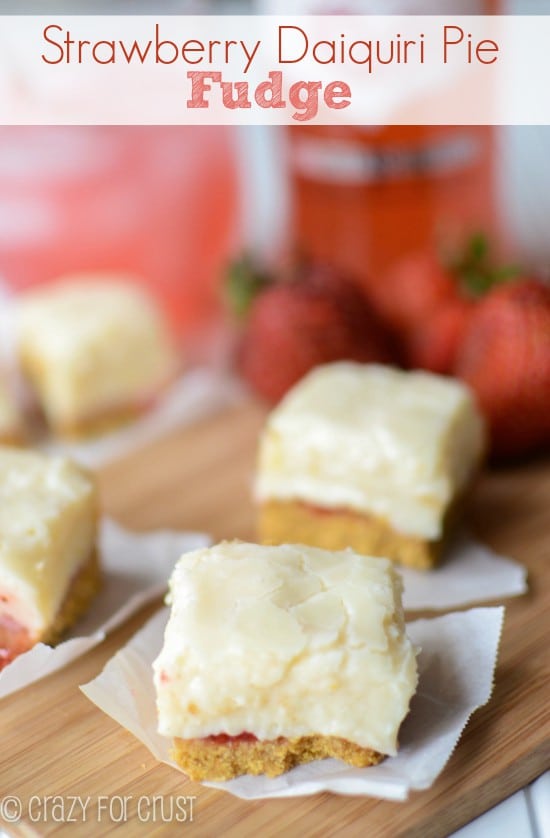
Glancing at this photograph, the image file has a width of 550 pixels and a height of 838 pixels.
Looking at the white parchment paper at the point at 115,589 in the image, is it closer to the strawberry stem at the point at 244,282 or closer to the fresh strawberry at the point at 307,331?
the fresh strawberry at the point at 307,331

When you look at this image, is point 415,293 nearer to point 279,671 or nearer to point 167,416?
point 167,416

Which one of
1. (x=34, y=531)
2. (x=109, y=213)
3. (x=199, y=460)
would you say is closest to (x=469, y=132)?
(x=109, y=213)

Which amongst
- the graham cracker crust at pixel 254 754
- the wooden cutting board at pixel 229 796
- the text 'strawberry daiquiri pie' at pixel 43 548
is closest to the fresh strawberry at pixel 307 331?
the wooden cutting board at pixel 229 796

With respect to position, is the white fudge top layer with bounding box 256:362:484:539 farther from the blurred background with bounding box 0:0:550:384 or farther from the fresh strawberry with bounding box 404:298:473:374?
the blurred background with bounding box 0:0:550:384

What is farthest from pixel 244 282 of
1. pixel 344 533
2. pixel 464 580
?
pixel 464 580

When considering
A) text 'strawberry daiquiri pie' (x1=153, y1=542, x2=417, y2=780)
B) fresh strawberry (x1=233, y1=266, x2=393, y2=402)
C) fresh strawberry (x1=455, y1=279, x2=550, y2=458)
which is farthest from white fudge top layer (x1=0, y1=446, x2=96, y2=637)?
fresh strawberry (x1=455, y1=279, x2=550, y2=458)
